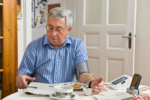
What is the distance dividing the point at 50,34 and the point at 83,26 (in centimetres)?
157

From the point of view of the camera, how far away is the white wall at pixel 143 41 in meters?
2.96

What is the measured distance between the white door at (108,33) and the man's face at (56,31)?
136 cm

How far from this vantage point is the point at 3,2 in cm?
213

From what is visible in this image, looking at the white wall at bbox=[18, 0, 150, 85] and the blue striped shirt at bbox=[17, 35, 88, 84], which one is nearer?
the blue striped shirt at bbox=[17, 35, 88, 84]

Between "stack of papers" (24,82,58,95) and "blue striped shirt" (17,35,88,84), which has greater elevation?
"blue striped shirt" (17,35,88,84)

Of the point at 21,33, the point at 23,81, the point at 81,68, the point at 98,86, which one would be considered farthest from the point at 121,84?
the point at 21,33

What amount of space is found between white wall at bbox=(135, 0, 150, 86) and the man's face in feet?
5.46

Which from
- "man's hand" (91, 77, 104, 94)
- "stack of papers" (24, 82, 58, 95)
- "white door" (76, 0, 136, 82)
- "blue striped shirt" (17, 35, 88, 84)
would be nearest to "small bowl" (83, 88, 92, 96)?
"man's hand" (91, 77, 104, 94)

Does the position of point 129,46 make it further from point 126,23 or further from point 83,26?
point 83,26

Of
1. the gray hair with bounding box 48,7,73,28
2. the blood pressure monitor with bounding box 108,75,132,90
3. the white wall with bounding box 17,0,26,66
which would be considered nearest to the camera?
the blood pressure monitor with bounding box 108,75,132,90

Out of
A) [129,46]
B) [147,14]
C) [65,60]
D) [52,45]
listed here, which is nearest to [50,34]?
[52,45]

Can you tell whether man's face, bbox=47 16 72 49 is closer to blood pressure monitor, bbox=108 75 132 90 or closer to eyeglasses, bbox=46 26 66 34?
eyeglasses, bbox=46 26 66 34

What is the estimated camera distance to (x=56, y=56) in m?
1.71

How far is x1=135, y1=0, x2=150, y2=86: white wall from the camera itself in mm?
2965
